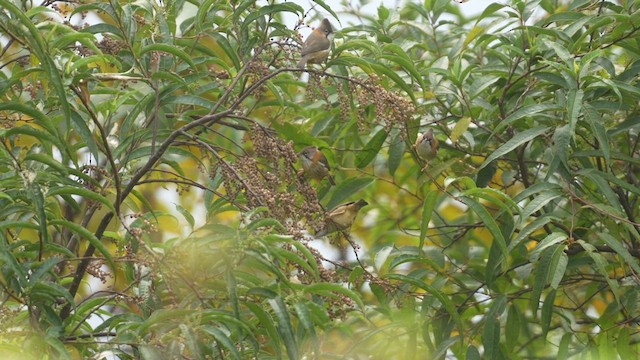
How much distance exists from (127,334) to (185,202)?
102 inches

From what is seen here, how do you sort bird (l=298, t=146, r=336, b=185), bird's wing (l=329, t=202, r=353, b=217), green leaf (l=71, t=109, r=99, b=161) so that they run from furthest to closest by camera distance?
bird (l=298, t=146, r=336, b=185)
bird's wing (l=329, t=202, r=353, b=217)
green leaf (l=71, t=109, r=99, b=161)

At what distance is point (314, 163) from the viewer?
11.5ft

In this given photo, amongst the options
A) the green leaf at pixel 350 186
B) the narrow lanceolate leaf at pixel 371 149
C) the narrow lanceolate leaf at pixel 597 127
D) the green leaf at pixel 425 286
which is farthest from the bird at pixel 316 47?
the narrow lanceolate leaf at pixel 597 127

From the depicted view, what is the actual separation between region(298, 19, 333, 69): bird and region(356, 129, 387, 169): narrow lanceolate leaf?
454 mm

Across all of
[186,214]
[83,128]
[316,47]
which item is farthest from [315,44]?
[83,128]

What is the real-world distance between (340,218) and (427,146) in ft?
1.53

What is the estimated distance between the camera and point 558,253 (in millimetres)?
3123

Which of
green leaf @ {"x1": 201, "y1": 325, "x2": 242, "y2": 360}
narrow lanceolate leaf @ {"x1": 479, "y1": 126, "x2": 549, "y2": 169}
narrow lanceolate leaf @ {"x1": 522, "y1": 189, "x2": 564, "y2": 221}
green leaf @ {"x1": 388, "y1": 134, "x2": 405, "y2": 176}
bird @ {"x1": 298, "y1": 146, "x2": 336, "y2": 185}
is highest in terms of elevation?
green leaf @ {"x1": 388, "y1": 134, "x2": 405, "y2": 176}

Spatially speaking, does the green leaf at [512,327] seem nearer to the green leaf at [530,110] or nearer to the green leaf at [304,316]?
the green leaf at [530,110]

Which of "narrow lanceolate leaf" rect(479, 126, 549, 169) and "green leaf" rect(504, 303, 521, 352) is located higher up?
"narrow lanceolate leaf" rect(479, 126, 549, 169)

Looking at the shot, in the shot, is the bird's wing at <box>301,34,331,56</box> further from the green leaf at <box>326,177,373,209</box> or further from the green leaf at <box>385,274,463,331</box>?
the green leaf at <box>385,274,463,331</box>

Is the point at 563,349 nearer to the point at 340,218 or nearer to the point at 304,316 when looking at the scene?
the point at 340,218

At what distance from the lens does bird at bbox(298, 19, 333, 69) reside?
3.18 metres

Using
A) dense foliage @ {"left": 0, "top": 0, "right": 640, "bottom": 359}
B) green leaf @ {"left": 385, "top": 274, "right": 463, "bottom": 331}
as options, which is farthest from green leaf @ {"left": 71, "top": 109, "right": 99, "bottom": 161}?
green leaf @ {"left": 385, "top": 274, "right": 463, "bottom": 331}
